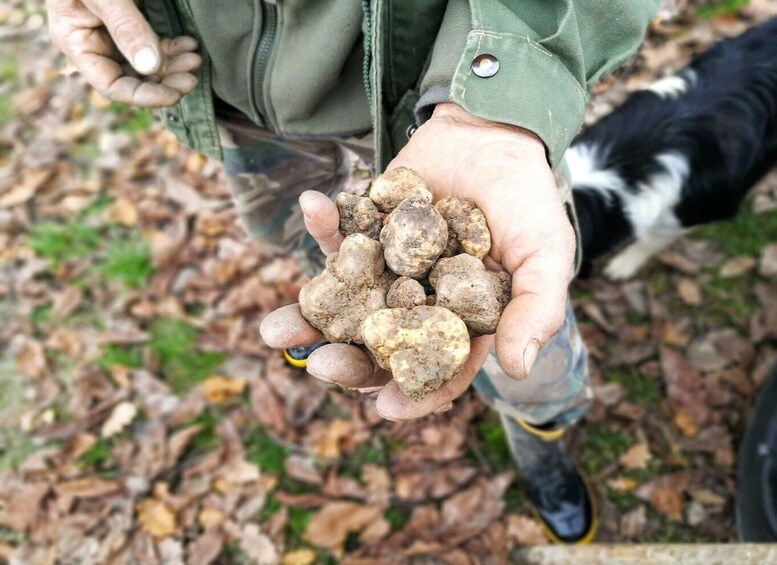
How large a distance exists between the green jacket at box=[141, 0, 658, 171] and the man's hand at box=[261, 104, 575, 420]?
80 mm

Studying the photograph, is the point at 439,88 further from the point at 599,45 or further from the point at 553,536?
the point at 553,536

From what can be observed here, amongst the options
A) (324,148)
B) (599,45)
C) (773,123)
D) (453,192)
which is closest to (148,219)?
(324,148)

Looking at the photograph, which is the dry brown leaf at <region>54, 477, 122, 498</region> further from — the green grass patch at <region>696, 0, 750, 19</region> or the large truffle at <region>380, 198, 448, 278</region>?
the green grass patch at <region>696, 0, 750, 19</region>

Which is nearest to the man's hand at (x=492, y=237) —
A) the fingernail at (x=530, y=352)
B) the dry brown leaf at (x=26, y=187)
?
the fingernail at (x=530, y=352)

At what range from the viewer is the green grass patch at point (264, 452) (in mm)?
2922

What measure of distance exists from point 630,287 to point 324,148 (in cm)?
192

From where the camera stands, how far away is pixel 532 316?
4.40 feet

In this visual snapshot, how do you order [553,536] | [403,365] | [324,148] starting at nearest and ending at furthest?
[403,365], [324,148], [553,536]

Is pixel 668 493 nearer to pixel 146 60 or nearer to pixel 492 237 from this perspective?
pixel 492 237

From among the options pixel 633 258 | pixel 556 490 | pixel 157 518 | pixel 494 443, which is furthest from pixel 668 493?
pixel 157 518

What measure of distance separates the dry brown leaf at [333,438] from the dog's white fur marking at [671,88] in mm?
2135

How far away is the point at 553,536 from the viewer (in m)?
2.68

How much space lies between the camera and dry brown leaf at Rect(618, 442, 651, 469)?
9.22 feet

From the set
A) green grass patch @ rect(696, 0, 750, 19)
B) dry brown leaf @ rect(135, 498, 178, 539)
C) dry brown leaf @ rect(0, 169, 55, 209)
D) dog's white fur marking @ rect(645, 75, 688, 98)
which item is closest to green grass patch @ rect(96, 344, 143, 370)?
dry brown leaf @ rect(135, 498, 178, 539)
